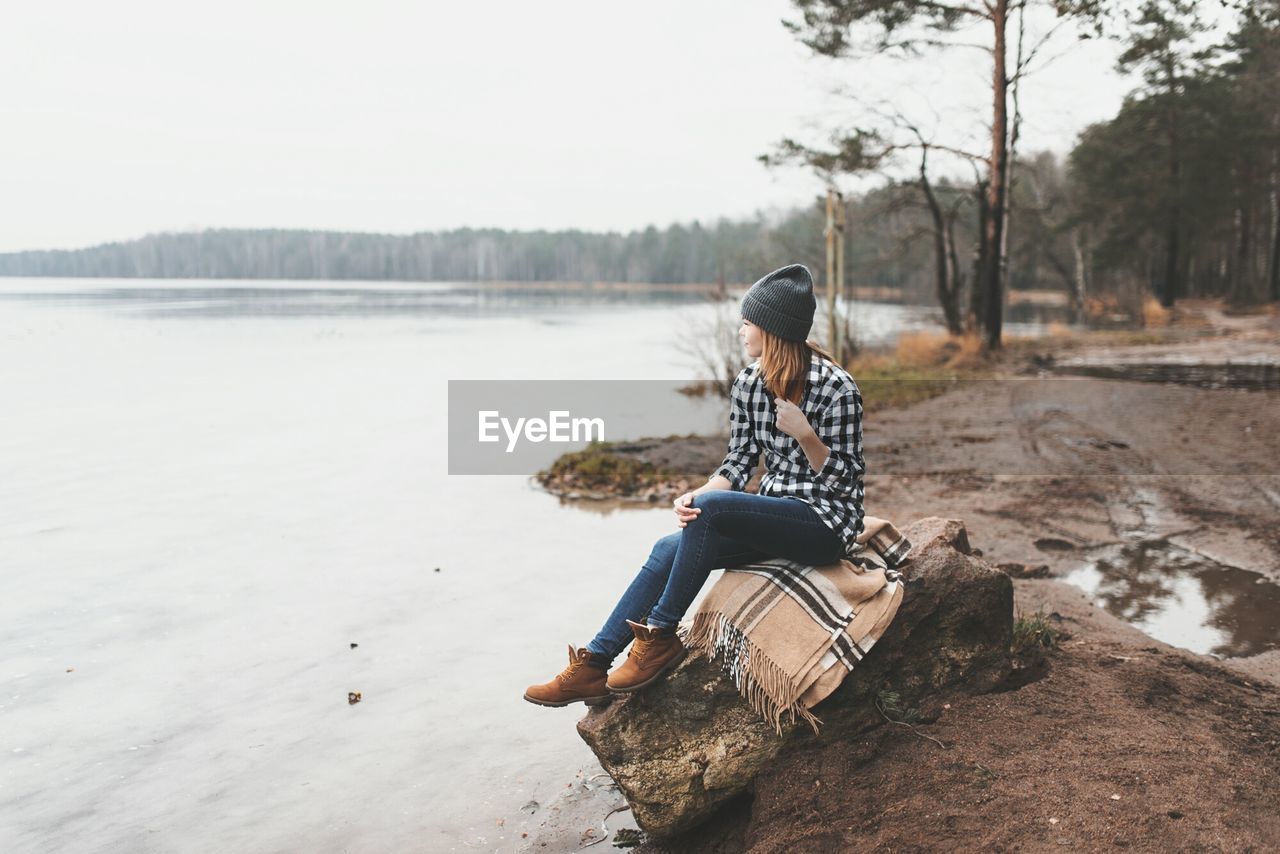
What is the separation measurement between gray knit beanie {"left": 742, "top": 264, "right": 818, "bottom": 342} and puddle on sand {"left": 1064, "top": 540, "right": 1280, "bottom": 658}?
3218 millimetres

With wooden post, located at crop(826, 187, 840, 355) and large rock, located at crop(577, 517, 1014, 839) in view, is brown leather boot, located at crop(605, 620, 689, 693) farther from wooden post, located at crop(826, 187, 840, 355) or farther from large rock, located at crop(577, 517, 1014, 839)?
wooden post, located at crop(826, 187, 840, 355)

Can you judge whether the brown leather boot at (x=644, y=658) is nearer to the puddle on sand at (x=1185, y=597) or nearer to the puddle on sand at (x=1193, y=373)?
the puddle on sand at (x=1185, y=597)

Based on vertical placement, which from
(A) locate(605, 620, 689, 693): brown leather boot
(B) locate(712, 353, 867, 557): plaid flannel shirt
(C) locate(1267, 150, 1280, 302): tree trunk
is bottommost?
(A) locate(605, 620, 689, 693): brown leather boot

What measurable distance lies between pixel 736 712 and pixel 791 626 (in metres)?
0.41

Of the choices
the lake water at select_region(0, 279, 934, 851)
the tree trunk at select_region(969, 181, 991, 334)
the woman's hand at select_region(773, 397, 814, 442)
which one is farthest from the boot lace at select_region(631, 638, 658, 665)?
the tree trunk at select_region(969, 181, 991, 334)

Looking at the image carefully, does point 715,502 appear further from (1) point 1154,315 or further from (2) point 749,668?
(1) point 1154,315

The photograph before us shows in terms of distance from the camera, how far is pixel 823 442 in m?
3.66

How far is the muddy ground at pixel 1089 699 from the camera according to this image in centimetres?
323

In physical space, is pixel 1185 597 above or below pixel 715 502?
below

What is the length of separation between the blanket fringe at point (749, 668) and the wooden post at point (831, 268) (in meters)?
12.7

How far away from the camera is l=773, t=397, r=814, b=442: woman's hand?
11.7 feet

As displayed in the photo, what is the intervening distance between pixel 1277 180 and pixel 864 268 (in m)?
17.7

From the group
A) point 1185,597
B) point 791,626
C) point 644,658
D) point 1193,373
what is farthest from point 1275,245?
point 644,658

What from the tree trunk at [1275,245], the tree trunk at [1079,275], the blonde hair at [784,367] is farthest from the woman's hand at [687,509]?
the tree trunk at [1079,275]
